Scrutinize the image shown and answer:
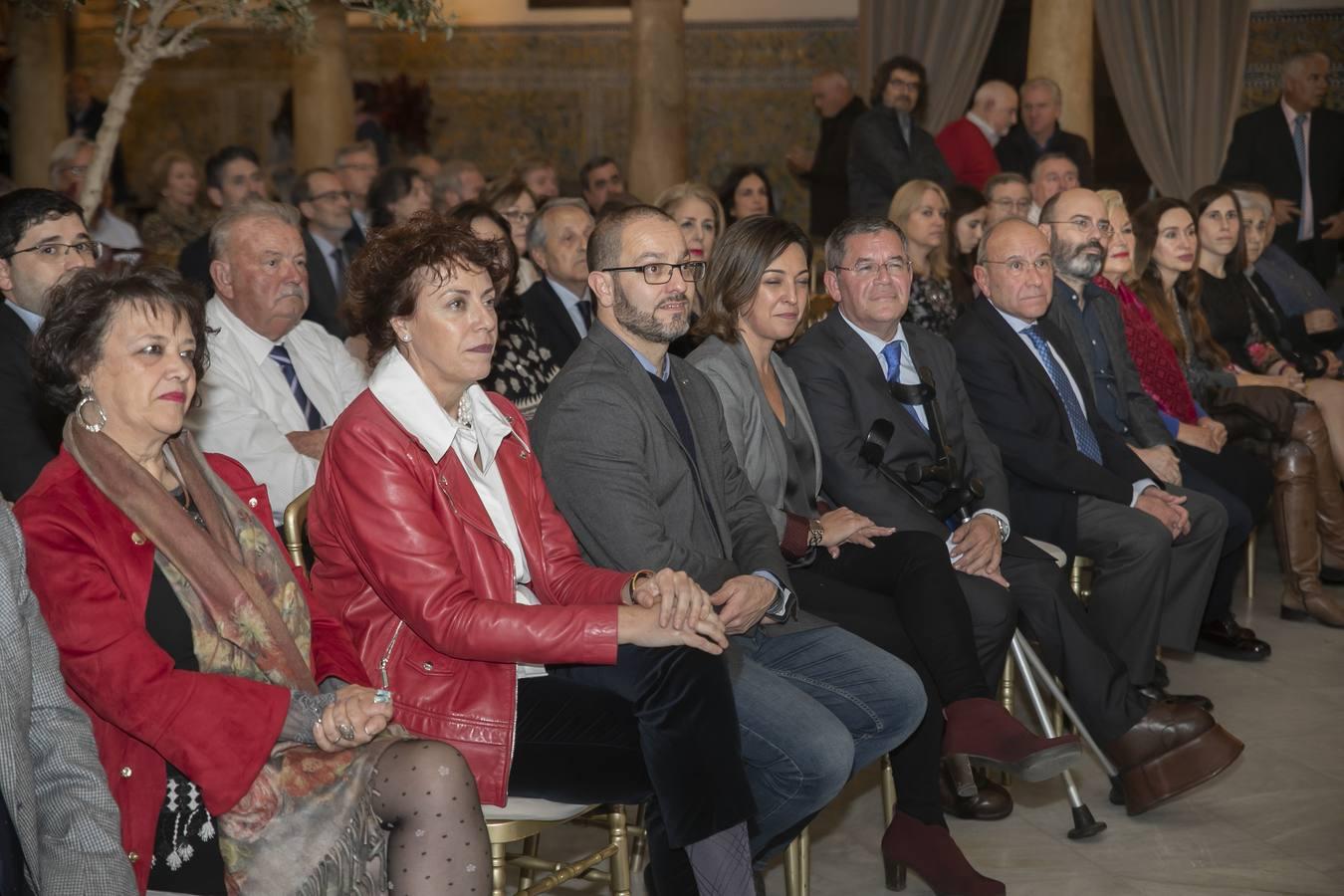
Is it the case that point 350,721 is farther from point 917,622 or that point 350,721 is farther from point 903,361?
point 903,361

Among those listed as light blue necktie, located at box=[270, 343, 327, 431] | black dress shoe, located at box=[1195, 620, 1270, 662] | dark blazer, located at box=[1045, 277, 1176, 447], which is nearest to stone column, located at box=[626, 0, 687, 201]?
dark blazer, located at box=[1045, 277, 1176, 447]

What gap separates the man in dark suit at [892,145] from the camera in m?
7.23

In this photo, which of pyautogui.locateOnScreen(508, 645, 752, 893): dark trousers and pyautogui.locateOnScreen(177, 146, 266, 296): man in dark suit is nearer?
pyautogui.locateOnScreen(508, 645, 752, 893): dark trousers

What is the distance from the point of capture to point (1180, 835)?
3.54 meters

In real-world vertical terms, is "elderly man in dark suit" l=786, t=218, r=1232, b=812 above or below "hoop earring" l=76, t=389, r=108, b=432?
below

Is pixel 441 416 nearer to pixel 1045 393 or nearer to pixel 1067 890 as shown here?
pixel 1067 890

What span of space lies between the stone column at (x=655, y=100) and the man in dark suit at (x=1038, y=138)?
6.18 ft

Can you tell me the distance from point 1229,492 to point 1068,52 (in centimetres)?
408

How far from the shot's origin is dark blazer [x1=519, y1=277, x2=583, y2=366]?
4906 mm

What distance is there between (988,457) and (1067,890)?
1.24 metres

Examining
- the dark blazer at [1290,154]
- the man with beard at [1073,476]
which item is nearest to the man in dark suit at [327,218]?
the man with beard at [1073,476]

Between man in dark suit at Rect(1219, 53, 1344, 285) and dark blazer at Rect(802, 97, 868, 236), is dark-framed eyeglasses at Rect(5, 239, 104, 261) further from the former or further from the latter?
man in dark suit at Rect(1219, 53, 1344, 285)

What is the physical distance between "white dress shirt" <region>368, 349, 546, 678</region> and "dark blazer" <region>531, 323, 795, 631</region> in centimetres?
21

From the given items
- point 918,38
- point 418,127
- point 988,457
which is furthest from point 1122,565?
point 418,127
